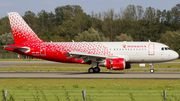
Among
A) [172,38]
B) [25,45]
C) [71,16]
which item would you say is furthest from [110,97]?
[71,16]

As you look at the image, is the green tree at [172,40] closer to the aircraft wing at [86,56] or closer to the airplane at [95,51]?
the airplane at [95,51]

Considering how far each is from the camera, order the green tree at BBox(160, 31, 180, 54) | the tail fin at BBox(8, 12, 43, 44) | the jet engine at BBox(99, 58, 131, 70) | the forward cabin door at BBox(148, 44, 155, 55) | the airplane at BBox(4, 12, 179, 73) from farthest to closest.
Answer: the green tree at BBox(160, 31, 180, 54) < the tail fin at BBox(8, 12, 43, 44) < the forward cabin door at BBox(148, 44, 155, 55) < the airplane at BBox(4, 12, 179, 73) < the jet engine at BBox(99, 58, 131, 70)

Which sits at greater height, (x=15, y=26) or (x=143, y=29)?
(x=143, y=29)

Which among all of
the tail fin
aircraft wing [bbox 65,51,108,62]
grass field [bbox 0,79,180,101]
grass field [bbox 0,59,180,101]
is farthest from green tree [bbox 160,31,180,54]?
grass field [bbox 0,79,180,101]

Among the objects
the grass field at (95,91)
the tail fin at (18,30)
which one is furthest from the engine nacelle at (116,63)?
the tail fin at (18,30)

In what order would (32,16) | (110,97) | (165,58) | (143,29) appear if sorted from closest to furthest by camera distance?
1. (110,97)
2. (165,58)
3. (143,29)
4. (32,16)

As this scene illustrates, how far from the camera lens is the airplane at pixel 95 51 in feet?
117

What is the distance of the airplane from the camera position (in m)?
35.5

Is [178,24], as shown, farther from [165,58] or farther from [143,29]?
[165,58]

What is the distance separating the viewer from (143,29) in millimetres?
117750

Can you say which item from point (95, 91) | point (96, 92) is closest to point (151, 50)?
point (95, 91)

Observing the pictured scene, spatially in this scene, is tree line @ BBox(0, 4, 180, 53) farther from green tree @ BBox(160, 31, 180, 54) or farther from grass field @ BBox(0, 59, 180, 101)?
grass field @ BBox(0, 59, 180, 101)

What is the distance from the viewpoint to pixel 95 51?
3684 centimetres

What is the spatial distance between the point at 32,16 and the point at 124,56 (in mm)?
130325
